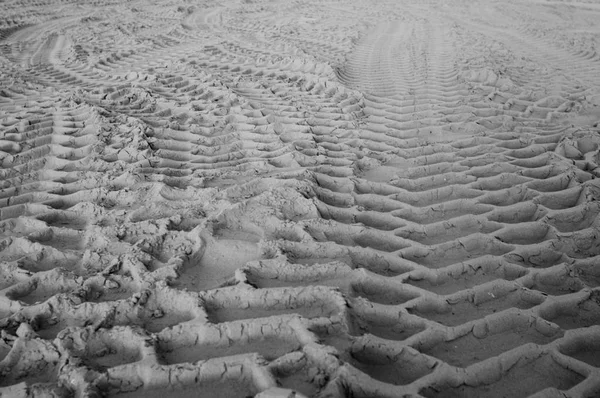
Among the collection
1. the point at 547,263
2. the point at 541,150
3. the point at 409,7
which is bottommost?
the point at 547,263

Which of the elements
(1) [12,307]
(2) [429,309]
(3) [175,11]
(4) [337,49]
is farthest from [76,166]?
(3) [175,11]

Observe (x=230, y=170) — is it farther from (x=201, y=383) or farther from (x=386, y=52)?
(x=386, y=52)

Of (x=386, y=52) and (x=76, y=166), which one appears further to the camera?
(x=386, y=52)

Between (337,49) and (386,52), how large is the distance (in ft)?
2.66

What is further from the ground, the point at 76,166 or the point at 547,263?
the point at 547,263

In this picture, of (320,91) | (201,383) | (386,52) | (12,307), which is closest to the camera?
(201,383)

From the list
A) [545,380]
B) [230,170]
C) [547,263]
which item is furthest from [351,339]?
[230,170]

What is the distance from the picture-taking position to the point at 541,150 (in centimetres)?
344

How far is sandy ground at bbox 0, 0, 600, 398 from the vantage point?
5.61 feet

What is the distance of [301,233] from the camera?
2.48 m

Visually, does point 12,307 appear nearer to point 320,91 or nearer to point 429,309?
point 429,309

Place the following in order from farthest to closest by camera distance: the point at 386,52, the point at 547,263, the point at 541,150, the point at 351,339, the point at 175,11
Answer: the point at 175,11, the point at 386,52, the point at 541,150, the point at 547,263, the point at 351,339

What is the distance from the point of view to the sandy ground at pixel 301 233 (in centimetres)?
171

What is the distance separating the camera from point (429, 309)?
2.05 m
